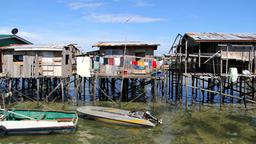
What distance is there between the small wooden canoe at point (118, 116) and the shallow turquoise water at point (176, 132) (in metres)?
0.37

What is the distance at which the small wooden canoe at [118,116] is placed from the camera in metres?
22.5

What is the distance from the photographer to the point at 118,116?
23.1 meters

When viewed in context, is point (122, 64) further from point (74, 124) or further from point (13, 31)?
point (13, 31)

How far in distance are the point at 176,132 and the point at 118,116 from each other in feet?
13.7

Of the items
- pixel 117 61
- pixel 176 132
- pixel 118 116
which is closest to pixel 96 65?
pixel 117 61

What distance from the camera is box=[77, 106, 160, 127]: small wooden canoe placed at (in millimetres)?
22469

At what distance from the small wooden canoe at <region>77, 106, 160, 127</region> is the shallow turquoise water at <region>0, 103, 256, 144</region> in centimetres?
37

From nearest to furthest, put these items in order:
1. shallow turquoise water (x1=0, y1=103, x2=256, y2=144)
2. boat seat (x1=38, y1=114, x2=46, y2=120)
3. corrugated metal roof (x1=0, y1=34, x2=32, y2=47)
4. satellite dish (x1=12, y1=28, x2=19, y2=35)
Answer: shallow turquoise water (x1=0, y1=103, x2=256, y2=144), boat seat (x1=38, y1=114, x2=46, y2=120), corrugated metal roof (x1=0, y1=34, x2=32, y2=47), satellite dish (x1=12, y1=28, x2=19, y2=35)

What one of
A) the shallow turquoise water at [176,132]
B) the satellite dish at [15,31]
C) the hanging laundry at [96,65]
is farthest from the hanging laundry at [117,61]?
the satellite dish at [15,31]

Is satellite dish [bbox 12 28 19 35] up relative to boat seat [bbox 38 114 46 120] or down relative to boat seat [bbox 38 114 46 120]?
up

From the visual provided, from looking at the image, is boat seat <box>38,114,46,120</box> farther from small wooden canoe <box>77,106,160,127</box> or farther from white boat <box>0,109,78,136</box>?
small wooden canoe <box>77,106,160,127</box>

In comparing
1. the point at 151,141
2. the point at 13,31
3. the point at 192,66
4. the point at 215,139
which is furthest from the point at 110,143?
the point at 13,31

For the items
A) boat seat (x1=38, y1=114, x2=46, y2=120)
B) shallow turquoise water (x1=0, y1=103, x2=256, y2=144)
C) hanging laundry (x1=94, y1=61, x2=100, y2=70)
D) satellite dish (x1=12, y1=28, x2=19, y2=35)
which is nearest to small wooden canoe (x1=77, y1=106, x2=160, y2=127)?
shallow turquoise water (x1=0, y1=103, x2=256, y2=144)

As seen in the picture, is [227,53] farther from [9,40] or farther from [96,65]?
[9,40]
